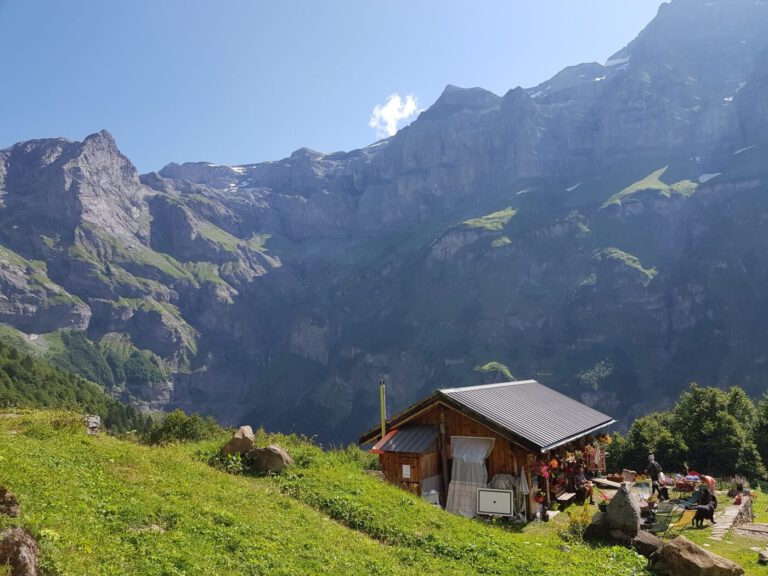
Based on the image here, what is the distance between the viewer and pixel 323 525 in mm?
15375

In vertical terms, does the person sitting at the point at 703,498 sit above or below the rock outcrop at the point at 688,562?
below

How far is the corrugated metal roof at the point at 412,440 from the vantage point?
24.7m

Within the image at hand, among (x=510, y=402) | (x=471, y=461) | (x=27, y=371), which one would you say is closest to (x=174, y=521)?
(x=471, y=461)

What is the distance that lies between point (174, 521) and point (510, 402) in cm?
2045

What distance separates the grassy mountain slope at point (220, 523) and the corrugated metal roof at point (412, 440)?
3.95 meters

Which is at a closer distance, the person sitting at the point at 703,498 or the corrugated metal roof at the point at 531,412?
the person sitting at the point at 703,498

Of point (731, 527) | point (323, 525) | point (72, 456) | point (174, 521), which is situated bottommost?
point (731, 527)

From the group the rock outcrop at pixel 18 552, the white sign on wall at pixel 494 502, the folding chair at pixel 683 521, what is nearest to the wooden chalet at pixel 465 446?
the white sign on wall at pixel 494 502

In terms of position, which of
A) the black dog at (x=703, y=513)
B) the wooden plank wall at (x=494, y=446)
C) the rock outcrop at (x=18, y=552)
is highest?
the rock outcrop at (x=18, y=552)

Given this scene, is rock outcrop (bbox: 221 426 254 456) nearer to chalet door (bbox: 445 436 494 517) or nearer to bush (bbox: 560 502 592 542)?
chalet door (bbox: 445 436 494 517)

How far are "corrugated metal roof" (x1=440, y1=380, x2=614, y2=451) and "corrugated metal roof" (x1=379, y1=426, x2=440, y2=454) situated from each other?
2.23m

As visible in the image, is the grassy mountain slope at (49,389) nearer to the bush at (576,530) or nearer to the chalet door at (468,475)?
the chalet door at (468,475)

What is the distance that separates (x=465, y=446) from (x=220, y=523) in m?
14.3

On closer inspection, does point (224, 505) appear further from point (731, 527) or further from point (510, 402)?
point (731, 527)
